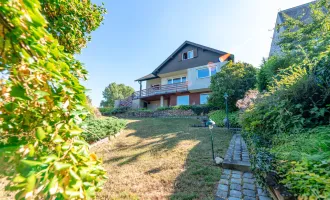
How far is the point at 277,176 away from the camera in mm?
2332

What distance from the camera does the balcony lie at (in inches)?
738

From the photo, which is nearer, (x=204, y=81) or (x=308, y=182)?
(x=308, y=182)

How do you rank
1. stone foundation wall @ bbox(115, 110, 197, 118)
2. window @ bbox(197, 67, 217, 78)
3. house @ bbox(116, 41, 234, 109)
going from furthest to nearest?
house @ bbox(116, 41, 234, 109) → window @ bbox(197, 67, 217, 78) → stone foundation wall @ bbox(115, 110, 197, 118)

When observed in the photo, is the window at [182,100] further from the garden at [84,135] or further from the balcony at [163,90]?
the garden at [84,135]

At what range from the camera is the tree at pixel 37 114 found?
0.65 metres

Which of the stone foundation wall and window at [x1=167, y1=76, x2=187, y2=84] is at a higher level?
window at [x1=167, y1=76, x2=187, y2=84]

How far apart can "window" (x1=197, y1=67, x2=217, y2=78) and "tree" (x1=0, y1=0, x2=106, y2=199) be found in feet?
58.6

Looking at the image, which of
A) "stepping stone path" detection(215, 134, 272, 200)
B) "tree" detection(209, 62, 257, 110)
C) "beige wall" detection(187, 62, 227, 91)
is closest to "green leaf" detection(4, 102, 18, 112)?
"stepping stone path" detection(215, 134, 272, 200)

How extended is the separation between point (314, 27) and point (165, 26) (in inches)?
367

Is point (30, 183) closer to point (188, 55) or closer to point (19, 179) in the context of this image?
point (19, 179)

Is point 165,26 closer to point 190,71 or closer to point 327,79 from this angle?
point 190,71

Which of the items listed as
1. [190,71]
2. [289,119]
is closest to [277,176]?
[289,119]

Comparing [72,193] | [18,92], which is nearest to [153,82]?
[18,92]

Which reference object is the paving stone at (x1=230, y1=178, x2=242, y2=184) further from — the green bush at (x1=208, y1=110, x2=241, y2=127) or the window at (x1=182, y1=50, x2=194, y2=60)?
the window at (x1=182, y1=50, x2=194, y2=60)
